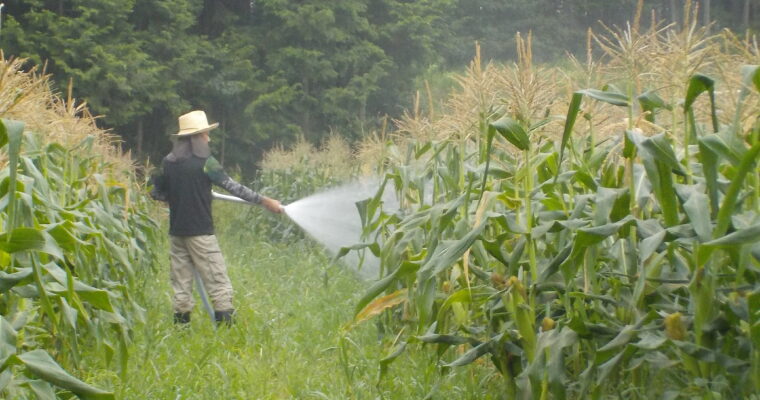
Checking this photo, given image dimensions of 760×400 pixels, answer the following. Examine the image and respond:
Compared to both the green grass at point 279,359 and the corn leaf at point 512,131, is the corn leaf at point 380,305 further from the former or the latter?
the corn leaf at point 512,131

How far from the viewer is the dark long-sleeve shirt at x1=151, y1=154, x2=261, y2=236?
765cm

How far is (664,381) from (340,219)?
6354mm

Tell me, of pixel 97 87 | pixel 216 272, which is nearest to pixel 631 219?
pixel 216 272

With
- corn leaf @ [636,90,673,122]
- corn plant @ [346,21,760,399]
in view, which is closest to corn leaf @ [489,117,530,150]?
corn plant @ [346,21,760,399]

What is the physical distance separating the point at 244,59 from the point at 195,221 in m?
19.3

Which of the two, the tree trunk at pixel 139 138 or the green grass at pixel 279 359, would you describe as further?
the tree trunk at pixel 139 138

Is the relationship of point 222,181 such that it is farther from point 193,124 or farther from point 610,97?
point 610,97

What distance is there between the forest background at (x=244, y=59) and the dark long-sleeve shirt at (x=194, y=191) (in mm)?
14980

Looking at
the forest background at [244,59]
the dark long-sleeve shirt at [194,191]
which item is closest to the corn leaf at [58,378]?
the dark long-sleeve shirt at [194,191]

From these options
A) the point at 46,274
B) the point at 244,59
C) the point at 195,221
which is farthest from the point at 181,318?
the point at 244,59

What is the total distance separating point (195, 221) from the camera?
7645mm

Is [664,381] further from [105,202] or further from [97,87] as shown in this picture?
[97,87]

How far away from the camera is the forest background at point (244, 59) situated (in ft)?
74.8

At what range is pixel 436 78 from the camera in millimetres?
29781
